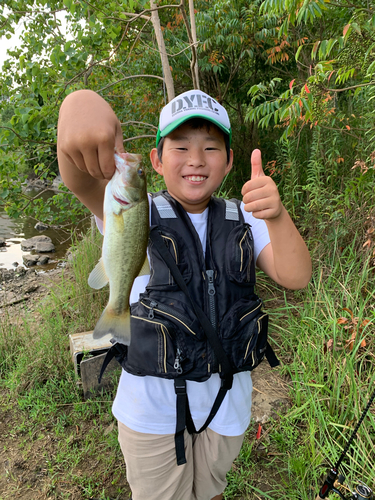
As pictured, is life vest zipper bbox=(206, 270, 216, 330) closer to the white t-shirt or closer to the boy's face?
the white t-shirt

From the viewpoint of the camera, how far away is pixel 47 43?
174 inches

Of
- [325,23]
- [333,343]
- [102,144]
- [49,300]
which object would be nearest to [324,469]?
[333,343]

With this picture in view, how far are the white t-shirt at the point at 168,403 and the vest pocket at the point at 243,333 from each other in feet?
0.47

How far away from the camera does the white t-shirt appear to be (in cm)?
158

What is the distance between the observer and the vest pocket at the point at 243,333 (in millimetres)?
1632

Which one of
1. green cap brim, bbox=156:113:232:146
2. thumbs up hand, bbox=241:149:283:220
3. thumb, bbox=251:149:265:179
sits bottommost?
thumbs up hand, bbox=241:149:283:220

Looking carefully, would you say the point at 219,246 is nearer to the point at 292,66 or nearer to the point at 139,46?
the point at 139,46

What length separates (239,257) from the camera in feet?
5.52

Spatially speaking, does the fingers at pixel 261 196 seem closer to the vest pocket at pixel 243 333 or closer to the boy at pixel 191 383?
the boy at pixel 191 383

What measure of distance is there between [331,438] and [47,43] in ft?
18.3

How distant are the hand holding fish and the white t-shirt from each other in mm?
546

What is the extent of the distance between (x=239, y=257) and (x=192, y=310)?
37 cm

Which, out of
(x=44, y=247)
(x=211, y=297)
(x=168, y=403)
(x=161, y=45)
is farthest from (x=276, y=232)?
(x=44, y=247)

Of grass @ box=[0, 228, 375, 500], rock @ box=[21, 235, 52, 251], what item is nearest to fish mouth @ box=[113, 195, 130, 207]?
grass @ box=[0, 228, 375, 500]
